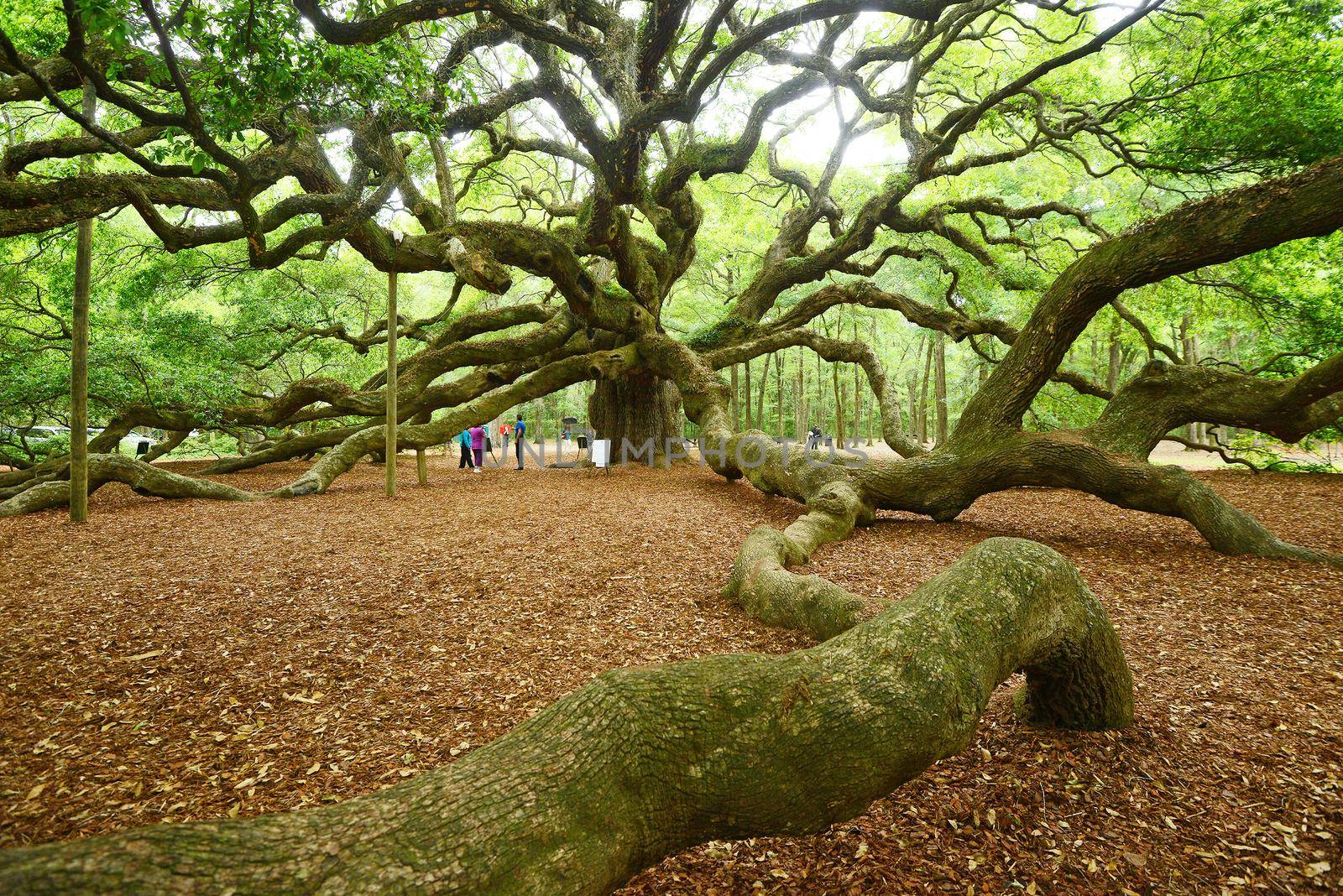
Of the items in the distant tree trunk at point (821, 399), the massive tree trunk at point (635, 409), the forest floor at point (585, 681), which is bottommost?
the forest floor at point (585, 681)

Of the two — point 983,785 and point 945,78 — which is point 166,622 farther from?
point 945,78

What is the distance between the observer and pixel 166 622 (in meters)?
3.69

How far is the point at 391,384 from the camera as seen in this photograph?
8297 millimetres

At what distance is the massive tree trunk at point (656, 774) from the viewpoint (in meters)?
1.04

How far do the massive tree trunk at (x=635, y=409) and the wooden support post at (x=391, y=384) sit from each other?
19.1ft

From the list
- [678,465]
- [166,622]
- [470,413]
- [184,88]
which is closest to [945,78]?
[678,465]

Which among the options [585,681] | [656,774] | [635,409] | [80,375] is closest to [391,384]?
[80,375]

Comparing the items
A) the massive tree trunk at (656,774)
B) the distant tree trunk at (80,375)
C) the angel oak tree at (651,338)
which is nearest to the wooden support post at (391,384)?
the angel oak tree at (651,338)

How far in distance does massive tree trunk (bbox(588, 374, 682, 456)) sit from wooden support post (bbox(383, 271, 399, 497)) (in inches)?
229

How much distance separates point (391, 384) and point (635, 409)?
641 centimetres

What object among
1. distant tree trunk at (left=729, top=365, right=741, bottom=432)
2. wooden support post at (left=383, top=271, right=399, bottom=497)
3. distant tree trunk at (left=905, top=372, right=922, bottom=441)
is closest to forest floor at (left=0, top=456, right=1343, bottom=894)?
wooden support post at (left=383, top=271, right=399, bottom=497)

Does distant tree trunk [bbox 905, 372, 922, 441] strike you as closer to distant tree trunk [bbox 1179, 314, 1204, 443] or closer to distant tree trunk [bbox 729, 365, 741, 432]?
distant tree trunk [bbox 729, 365, 741, 432]

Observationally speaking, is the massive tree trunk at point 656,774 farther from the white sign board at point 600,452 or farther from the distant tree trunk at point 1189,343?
the distant tree trunk at point 1189,343

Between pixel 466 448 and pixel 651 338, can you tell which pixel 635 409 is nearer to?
pixel 651 338
